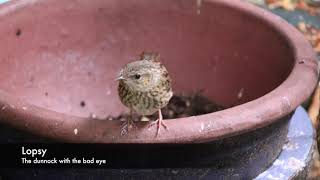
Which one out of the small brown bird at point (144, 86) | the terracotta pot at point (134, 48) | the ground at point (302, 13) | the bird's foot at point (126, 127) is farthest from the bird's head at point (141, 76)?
the ground at point (302, 13)

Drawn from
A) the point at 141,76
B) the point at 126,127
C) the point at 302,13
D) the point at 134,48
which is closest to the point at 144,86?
the point at 141,76

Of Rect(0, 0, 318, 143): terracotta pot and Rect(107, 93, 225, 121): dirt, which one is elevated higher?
Rect(0, 0, 318, 143): terracotta pot

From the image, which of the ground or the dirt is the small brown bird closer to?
the dirt

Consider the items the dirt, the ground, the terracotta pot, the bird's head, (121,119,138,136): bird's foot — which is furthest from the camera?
the ground

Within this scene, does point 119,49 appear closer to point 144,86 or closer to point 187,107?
point 187,107

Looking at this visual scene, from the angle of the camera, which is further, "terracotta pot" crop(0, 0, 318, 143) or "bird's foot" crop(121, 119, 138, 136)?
"terracotta pot" crop(0, 0, 318, 143)

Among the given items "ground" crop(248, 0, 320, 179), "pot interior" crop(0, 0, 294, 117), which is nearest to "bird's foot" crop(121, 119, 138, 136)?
"pot interior" crop(0, 0, 294, 117)

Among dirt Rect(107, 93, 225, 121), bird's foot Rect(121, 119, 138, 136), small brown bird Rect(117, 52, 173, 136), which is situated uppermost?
small brown bird Rect(117, 52, 173, 136)

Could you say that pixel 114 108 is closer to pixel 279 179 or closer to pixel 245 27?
pixel 245 27

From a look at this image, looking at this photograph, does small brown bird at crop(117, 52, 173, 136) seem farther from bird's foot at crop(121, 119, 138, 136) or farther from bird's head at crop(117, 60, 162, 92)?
bird's foot at crop(121, 119, 138, 136)

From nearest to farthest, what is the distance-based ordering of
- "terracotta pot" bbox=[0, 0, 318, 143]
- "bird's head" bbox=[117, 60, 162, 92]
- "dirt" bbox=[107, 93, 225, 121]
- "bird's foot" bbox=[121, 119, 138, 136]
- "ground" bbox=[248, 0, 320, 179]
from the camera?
"bird's foot" bbox=[121, 119, 138, 136], "bird's head" bbox=[117, 60, 162, 92], "terracotta pot" bbox=[0, 0, 318, 143], "dirt" bbox=[107, 93, 225, 121], "ground" bbox=[248, 0, 320, 179]
